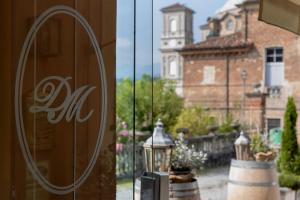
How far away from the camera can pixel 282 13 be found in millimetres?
1870

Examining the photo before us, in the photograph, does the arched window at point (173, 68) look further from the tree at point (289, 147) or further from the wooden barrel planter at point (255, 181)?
the wooden barrel planter at point (255, 181)

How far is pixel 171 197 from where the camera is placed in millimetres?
1934

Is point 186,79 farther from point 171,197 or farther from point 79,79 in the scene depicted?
point 79,79

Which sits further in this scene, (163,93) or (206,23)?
(206,23)

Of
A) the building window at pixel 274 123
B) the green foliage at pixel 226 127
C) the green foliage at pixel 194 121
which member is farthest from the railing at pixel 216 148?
the building window at pixel 274 123

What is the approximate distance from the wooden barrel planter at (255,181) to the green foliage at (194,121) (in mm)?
4635

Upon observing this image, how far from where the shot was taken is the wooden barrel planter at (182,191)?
1935mm

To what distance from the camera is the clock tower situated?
37.4 feet

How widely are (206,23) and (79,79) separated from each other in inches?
423

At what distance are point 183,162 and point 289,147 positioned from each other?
370 centimetres

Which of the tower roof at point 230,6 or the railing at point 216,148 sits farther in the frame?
the tower roof at point 230,6

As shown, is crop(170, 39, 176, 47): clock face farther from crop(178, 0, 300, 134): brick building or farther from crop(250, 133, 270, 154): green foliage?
crop(250, 133, 270, 154): green foliage

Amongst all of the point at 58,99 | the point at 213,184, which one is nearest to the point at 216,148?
the point at 213,184

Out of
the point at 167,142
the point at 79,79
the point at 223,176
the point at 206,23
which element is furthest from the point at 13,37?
the point at 206,23
